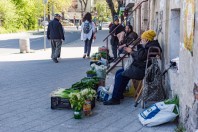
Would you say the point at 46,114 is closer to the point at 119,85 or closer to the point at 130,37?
the point at 119,85

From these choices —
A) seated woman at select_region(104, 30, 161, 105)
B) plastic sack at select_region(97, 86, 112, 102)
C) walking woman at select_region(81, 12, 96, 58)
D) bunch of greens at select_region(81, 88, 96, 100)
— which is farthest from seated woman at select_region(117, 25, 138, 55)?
bunch of greens at select_region(81, 88, 96, 100)

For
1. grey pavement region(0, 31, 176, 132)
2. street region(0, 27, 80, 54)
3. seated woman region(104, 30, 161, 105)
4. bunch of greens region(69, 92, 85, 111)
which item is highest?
seated woman region(104, 30, 161, 105)

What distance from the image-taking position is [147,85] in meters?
6.37

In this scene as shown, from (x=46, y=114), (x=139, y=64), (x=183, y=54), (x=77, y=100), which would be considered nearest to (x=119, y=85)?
(x=139, y=64)

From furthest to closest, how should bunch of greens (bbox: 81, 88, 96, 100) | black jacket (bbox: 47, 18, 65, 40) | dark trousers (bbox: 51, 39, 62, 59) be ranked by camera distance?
1. dark trousers (bbox: 51, 39, 62, 59)
2. black jacket (bbox: 47, 18, 65, 40)
3. bunch of greens (bbox: 81, 88, 96, 100)

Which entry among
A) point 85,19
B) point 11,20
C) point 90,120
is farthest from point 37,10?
point 90,120

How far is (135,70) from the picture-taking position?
21.5 ft

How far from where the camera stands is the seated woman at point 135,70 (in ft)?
21.4

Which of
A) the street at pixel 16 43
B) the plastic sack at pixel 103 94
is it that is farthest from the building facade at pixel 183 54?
the street at pixel 16 43

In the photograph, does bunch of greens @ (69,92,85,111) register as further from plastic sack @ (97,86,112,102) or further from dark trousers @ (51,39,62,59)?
dark trousers @ (51,39,62,59)

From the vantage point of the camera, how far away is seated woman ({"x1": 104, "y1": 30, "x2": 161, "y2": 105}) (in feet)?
21.4

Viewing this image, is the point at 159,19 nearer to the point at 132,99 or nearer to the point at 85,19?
the point at 132,99

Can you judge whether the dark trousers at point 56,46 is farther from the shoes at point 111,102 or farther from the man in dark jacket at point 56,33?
the shoes at point 111,102

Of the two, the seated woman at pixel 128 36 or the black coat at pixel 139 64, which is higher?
the seated woman at pixel 128 36
